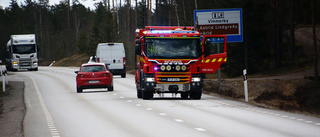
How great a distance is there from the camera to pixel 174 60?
21.6 metres

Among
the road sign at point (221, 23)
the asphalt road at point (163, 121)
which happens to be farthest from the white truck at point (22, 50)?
the asphalt road at point (163, 121)

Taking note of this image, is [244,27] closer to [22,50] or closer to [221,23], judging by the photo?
[221,23]

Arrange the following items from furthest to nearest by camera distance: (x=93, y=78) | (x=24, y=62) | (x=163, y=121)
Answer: (x=24, y=62)
(x=93, y=78)
(x=163, y=121)

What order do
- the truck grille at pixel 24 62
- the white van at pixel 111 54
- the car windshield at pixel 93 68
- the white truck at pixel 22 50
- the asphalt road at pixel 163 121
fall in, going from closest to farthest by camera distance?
the asphalt road at pixel 163 121
the car windshield at pixel 93 68
the white van at pixel 111 54
the white truck at pixel 22 50
the truck grille at pixel 24 62

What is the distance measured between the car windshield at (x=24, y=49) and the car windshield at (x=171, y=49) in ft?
126

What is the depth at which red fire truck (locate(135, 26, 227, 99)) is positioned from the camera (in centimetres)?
2170

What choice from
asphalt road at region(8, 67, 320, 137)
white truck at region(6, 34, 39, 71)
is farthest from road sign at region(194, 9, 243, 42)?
white truck at region(6, 34, 39, 71)

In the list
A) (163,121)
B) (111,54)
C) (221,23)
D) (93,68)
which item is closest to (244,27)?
(111,54)

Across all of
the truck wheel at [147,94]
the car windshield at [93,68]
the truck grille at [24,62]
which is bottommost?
the truck wheel at [147,94]

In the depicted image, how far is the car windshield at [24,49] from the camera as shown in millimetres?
57641

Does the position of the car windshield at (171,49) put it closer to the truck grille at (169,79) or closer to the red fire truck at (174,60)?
the red fire truck at (174,60)

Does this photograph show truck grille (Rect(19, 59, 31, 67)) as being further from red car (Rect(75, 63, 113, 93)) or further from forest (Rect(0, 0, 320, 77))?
red car (Rect(75, 63, 113, 93))

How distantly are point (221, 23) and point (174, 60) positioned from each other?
356 inches

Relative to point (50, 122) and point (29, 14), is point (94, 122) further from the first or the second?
point (29, 14)
